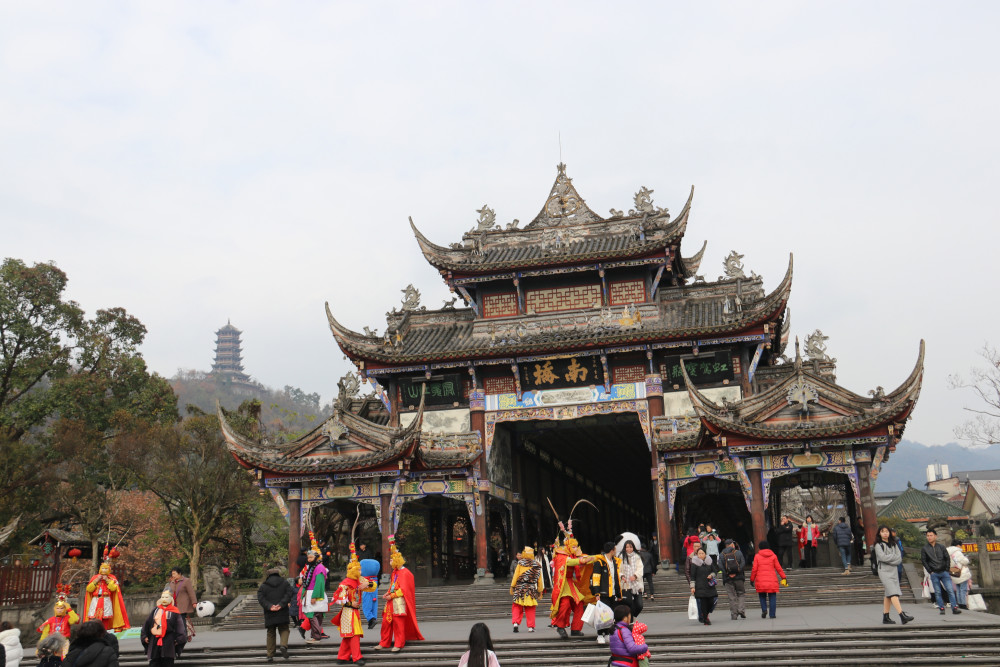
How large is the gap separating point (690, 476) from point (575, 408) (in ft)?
11.9

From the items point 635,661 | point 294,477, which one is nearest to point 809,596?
point 635,661

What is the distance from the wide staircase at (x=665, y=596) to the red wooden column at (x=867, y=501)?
1.48 m

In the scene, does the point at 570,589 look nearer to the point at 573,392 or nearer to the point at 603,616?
the point at 603,616

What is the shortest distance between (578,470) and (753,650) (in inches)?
893

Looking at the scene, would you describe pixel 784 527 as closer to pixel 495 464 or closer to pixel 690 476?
pixel 690 476

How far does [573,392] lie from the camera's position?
24.6 metres

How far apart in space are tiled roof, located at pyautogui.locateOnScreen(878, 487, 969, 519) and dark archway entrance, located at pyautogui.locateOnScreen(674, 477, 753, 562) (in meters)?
28.6

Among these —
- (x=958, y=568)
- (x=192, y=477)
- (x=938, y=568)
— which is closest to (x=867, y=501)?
(x=958, y=568)

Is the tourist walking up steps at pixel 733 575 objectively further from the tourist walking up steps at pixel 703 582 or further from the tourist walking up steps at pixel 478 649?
the tourist walking up steps at pixel 478 649

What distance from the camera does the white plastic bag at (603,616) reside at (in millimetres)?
12095

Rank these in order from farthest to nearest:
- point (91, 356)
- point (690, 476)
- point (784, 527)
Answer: point (91, 356)
point (690, 476)
point (784, 527)

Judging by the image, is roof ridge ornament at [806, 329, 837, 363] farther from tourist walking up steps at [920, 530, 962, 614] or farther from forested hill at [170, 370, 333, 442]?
forested hill at [170, 370, 333, 442]

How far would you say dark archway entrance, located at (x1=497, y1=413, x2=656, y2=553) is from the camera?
88.2 feet

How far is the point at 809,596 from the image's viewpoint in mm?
17906
